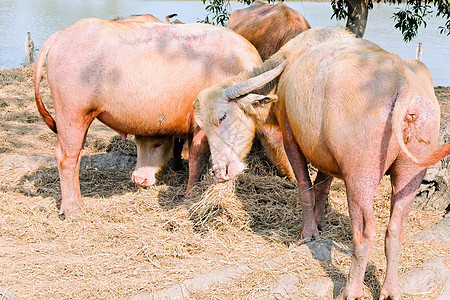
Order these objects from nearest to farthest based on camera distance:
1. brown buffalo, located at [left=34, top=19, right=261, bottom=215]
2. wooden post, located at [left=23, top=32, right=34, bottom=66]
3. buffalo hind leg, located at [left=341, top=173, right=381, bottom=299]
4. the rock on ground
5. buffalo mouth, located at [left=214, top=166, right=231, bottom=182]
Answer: buffalo hind leg, located at [left=341, top=173, right=381, bottom=299]
the rock on ground
buffalo mouth, located at [left=214, top=166, right=231, bottom=182]
brown buffalo, located at [left=34, top=19, right=261, bottom=215]
wooden post, located at [left=23, top=32, right=34, bottom=66]

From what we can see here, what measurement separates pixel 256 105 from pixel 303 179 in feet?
2.53

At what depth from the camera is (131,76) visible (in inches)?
210

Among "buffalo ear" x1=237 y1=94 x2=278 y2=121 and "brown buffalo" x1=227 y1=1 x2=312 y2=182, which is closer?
"buffalo ear" x1=237 y1=94 x2=278 y2=121

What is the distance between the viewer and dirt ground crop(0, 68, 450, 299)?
13.2 ft

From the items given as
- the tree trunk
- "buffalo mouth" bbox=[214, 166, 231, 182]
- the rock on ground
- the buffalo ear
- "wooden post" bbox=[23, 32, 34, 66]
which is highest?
the buffalo ear

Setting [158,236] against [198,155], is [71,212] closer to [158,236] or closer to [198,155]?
[158,236]

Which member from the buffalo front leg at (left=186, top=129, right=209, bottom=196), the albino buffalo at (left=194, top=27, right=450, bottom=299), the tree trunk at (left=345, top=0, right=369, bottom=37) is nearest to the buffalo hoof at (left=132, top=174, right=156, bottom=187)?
the buffalo front leg at (left=186, top=129, right=209, bottom=196)

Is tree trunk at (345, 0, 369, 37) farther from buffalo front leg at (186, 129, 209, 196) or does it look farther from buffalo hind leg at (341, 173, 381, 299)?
buffalo hind leg at (341, 173, 381, 299)

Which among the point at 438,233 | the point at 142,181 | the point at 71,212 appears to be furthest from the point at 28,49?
the point at 438,233

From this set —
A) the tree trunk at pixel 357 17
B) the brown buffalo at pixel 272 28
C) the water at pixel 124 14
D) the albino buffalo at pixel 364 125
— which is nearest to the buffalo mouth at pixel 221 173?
the albino buffalo at pixel 364 125

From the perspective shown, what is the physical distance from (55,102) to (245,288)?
268cm

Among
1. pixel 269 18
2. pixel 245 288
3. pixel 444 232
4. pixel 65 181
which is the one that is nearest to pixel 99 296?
pixel 245 288

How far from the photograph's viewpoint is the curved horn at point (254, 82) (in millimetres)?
4602

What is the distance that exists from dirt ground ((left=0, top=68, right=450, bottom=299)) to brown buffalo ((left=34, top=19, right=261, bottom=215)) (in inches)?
20.5
